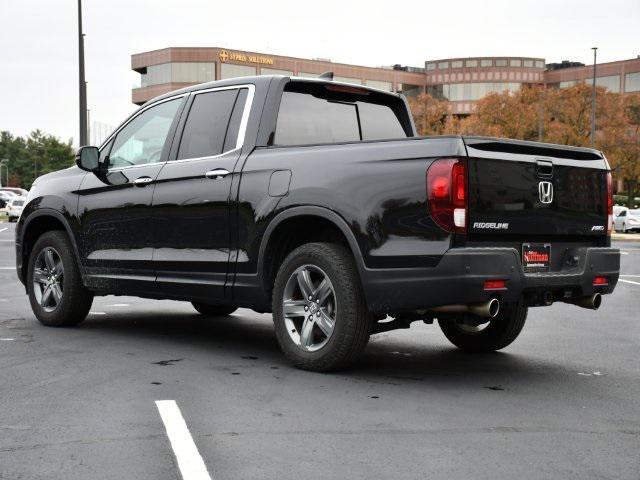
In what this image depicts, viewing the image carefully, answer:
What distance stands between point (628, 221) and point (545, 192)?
44182 mm

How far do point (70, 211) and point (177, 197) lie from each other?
1.60 m

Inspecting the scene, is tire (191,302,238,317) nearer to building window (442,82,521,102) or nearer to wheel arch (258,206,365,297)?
wheel arch (258,206,365,297)

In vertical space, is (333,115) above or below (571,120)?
below

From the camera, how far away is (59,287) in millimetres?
8633

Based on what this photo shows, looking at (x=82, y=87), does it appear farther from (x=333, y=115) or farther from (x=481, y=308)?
(x=481, y=308)

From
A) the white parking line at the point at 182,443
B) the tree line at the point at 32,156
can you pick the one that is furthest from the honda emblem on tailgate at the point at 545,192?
the tree line at the point at 32,156

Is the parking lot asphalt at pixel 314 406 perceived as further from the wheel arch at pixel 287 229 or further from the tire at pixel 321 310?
the wheel arch at pixel 287 229

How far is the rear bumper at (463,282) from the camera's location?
553cm

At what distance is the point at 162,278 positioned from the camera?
7449 mm

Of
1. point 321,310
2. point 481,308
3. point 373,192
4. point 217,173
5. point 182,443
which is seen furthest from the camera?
point 217,173

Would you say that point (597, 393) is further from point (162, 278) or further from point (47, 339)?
point (47, 339)

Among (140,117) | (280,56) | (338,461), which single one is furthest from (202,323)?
(280,56)

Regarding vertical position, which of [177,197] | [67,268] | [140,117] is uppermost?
[140,117]

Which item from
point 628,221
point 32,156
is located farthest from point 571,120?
point 32,156
